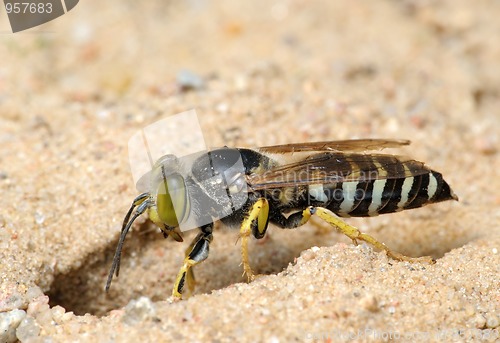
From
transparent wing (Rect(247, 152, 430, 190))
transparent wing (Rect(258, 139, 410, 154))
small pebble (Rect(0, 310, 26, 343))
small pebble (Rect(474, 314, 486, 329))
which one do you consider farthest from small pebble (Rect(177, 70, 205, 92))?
small pebble (Rect(474, 314, 486, 329))

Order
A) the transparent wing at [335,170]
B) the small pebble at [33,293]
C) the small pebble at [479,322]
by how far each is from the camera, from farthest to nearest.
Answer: the transparent wing at [335,170] < the small pebble at [33,293] < the small pebble at [479,322]

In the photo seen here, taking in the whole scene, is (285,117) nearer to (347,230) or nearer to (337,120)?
(337,120)

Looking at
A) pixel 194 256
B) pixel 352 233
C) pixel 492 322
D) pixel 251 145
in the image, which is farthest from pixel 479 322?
pixel 251 145

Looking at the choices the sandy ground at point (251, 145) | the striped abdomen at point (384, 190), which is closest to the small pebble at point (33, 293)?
the sandy ground at point (251, 145)

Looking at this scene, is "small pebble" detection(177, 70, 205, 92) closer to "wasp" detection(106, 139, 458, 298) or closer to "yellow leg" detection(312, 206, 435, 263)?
"wasp" detection(106, 139, 458, 298)

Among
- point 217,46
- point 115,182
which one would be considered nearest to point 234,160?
point 115,182

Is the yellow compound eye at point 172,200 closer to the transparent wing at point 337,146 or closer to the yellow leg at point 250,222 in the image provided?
the yellow leg at point 250,222
